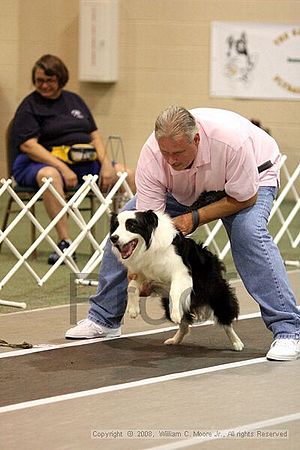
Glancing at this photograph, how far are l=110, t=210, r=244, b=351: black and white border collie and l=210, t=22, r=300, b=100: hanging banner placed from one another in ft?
17.9

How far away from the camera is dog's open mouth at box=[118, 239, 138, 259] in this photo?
3.73 metres

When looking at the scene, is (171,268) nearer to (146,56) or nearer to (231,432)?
(231,432)

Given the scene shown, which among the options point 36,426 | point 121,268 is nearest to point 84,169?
point 121,268

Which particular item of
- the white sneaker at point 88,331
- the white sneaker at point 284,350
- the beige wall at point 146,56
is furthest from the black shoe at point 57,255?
the beige wall at point 146,56

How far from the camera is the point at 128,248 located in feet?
12.3

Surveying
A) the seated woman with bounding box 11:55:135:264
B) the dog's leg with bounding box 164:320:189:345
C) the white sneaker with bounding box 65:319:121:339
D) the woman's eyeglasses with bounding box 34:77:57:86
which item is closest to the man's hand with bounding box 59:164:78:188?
the seated woman with bounding box 11:55:135:264

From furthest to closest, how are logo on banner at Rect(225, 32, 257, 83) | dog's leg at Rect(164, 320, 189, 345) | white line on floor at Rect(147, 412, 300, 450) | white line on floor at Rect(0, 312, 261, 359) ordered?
logo on banner at Rect(225, 32, 257, 83)
dog's leg at Rect(164, 320, 189, 345)
white line on floor at Rect(0, 312, 261, 359)
white line on floor at Rect(147, 412, 300, 450)

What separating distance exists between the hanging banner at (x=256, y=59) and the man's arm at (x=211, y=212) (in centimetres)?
550

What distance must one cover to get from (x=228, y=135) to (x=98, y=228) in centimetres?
353

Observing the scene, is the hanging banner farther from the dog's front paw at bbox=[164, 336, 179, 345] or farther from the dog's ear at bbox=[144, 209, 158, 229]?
the dog's ear at bbox=[144, 209, 158, 229]

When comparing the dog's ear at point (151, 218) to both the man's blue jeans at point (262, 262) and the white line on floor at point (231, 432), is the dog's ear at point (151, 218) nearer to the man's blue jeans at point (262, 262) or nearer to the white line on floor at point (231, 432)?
the man's blue jeans at point (262, 262)

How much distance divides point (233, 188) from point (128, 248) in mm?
457

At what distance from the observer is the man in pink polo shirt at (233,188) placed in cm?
376

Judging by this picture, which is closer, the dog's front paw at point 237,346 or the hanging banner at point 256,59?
the dog's front paw at point 237,346
